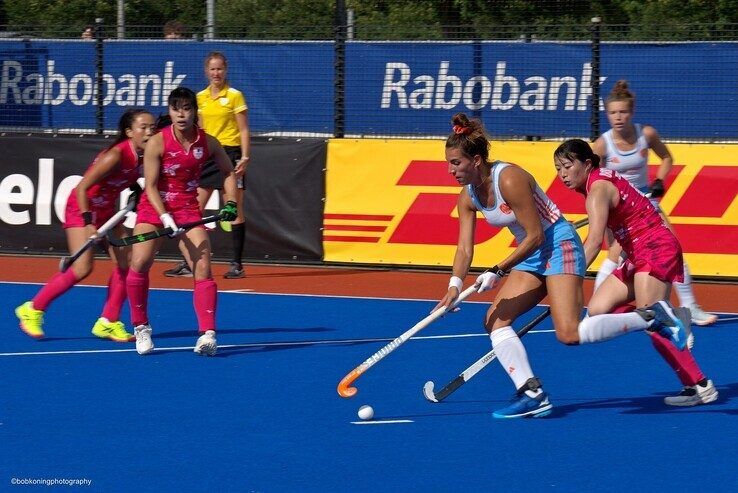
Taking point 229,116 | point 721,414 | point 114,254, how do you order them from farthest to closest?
1. point 229,116
2. point 114,254
3. point 721,414

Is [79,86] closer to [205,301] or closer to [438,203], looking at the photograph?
[438,203]

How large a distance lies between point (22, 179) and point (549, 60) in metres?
5.96

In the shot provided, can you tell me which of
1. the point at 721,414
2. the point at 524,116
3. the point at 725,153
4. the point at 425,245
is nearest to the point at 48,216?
the point at 425,245

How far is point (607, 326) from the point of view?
22.8 ft

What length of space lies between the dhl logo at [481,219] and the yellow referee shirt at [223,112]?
5.58 ft

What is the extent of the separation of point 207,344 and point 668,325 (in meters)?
3.39

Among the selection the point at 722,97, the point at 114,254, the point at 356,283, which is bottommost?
the point at 356,283

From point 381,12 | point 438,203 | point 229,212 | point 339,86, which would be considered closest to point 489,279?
point 229,212

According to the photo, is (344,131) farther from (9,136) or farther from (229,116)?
(9,136)

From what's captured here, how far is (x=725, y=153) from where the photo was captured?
41.3ft

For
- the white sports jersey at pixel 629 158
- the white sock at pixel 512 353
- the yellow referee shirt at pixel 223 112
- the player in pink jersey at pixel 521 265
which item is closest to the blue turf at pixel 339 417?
the white sock at pixel 512 353

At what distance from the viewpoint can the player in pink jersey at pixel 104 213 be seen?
939 cm

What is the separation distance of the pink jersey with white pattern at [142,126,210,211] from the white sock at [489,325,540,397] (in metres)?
2.90

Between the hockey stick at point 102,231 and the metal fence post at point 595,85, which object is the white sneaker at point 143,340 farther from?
the metal fence post at point 595,85
